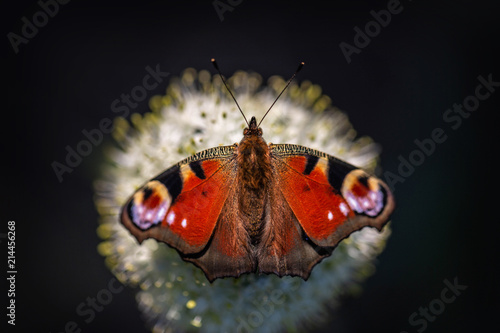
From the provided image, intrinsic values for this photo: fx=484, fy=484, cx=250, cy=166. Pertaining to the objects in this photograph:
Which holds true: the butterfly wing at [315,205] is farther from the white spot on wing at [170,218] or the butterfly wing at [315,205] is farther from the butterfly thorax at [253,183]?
the white spot on wing at [170,218]

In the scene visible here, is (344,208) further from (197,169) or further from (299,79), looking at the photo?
(299,79)

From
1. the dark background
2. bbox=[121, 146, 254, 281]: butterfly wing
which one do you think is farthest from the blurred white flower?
the dark background

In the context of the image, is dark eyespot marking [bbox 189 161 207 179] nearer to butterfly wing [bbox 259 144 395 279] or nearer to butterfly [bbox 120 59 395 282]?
butterfly [bbox 120 59 395 282]

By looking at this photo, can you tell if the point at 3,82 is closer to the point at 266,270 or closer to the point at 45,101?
the point at 45,101

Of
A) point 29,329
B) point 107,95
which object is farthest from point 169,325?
point 107,95

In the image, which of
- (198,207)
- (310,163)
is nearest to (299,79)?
(310,163)

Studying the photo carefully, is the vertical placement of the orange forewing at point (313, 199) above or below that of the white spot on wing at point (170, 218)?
below

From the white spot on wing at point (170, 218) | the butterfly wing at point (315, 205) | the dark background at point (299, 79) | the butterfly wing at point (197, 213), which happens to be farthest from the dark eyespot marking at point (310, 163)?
the dark background at point (299, 79)
